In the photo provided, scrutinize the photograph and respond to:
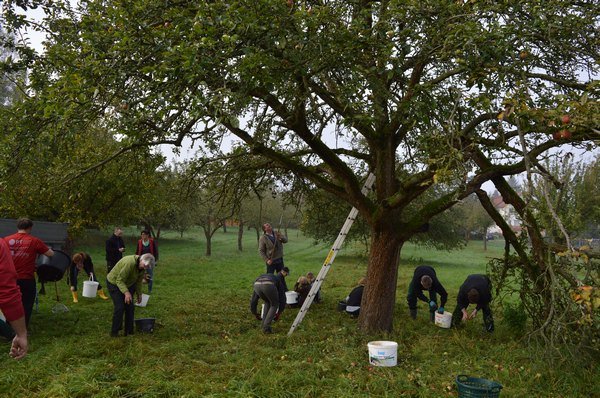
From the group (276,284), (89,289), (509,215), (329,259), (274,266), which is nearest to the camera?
(276,284)

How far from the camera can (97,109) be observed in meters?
5.60

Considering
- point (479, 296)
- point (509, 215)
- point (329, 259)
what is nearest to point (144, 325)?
point (329, 259)

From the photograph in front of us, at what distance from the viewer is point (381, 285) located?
25.9 feet

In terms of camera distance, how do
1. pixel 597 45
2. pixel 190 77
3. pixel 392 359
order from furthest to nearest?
pixel 597 45, pixel 392 359, pixel 190 77

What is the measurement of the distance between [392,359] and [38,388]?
4078mm

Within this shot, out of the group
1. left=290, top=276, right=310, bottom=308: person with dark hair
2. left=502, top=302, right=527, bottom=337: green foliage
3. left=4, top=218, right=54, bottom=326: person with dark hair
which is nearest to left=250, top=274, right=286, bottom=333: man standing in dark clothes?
left=290, top=276, right=310, bottom=308: person with dark hair

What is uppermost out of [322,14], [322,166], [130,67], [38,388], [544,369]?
[322,14]

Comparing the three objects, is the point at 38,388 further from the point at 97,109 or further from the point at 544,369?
the point at 544,369

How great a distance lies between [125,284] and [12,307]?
4.20m

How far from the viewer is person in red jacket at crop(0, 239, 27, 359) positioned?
321 centimetres

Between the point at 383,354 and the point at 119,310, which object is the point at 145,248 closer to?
the point at 119,310

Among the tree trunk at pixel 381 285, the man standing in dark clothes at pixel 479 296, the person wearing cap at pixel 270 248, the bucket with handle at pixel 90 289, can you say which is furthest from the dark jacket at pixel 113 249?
the man standing in dark clothes at pixel 479 296

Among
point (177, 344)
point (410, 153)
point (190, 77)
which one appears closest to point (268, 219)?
point (410, 153)

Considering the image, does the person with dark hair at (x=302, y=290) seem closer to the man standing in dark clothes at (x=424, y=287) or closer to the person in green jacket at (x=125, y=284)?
the man standing in dark clothes at (x=424, y=287)
